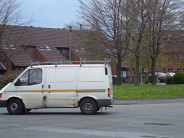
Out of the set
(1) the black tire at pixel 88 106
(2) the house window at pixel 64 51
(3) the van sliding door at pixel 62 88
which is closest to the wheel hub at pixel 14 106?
(3) the van sliding door at pixel 62 88

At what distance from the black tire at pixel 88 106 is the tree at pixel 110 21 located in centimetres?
2138

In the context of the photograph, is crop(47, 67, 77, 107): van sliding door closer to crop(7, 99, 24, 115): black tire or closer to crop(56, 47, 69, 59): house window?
crop(7, 99, 24, 115): black tire

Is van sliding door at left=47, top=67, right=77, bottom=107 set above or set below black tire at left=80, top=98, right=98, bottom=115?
above

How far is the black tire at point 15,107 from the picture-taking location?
16906mm

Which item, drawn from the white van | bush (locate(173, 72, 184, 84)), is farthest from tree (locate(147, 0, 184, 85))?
the white van

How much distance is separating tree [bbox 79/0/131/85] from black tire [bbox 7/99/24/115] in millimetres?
21399

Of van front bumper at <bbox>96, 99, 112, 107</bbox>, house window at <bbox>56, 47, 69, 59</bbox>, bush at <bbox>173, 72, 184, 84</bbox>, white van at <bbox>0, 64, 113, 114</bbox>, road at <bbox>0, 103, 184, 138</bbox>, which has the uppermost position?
house window at <bbox>56, 47, 69, 59</bbox>

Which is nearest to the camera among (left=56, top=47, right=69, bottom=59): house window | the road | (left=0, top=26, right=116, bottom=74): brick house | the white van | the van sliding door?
the road

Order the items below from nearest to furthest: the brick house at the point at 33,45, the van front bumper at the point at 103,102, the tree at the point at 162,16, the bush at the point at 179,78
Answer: the van front bumper at the point at 103,102, the tree at the point at 162,16, the bush at the point at 179,78, the brick house at the point at 33,45

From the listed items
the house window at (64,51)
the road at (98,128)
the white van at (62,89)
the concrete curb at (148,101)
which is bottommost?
the road at (98,128)

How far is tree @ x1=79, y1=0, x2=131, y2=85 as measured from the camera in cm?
3706

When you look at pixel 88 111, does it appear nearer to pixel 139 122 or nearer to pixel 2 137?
pixel 139 122

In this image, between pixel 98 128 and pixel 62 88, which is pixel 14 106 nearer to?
pixel 62 88

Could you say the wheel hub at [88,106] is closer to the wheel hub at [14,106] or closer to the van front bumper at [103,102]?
the van front bumper at [103,102]
